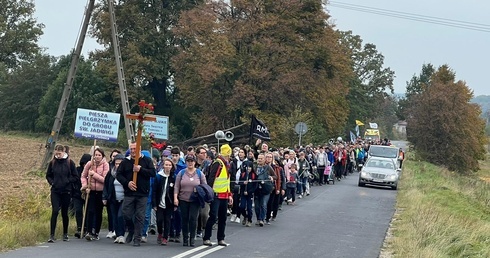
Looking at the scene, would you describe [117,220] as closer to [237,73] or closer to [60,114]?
[60,114]

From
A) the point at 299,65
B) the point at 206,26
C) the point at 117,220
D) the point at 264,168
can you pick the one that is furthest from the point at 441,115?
the point at 117,220

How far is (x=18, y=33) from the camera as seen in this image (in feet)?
247

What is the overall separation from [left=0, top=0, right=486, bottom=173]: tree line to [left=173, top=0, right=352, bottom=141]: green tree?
0.23ft

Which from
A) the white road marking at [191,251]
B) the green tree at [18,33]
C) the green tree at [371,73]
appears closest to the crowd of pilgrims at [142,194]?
the white road marking at [191,251]

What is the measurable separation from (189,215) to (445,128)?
187 ft

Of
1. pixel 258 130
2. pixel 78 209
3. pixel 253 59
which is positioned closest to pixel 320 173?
pixel 258 130

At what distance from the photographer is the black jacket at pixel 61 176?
14023 mm

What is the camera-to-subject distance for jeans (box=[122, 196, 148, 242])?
45.8 ft

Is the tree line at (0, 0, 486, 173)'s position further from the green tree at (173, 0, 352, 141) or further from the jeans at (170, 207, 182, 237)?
the jeans at (170, 207, 182, 237)

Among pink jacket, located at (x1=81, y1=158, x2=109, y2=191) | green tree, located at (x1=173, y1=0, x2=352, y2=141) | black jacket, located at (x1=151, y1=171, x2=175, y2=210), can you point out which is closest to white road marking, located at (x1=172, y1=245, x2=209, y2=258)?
black jacket, located at (x1=151, y1=171, x2=175, y2=210)

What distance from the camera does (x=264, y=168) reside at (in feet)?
61.2

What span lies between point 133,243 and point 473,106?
6522 centimetres

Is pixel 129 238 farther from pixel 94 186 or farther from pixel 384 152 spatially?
pixel 384 152

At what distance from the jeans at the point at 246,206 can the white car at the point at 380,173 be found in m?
17.4
